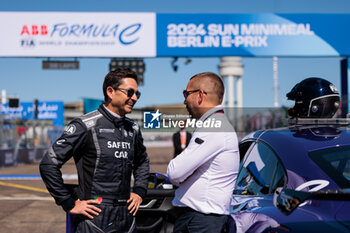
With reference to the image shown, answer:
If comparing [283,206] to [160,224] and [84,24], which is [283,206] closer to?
[160,224]

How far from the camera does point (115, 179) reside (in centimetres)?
270

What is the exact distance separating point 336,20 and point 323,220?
54.5 ft

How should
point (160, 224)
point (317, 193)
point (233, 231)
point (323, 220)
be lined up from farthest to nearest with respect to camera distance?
point (160, 224) < point (233, 231) < point (323, 220) < point (317, 193)

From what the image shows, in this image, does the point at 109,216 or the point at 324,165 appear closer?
the point at 324,165

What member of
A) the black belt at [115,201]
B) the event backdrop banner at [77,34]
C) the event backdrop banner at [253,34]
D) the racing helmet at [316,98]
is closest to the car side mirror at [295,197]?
the black belt at [115,201]

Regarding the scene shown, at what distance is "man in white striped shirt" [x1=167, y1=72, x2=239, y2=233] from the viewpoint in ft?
7.97

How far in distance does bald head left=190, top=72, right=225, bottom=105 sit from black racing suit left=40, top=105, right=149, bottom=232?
2.01 ft

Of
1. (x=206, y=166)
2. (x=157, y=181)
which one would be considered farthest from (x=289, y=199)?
(x=157, y=181)

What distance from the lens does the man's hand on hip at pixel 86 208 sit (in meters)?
2.58

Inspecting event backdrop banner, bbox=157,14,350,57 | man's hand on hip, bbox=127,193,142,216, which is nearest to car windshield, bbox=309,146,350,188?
man's hand on hip, bbox=127,193,142,216

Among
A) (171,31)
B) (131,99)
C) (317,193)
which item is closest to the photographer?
(317,193)

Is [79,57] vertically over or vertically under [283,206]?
over

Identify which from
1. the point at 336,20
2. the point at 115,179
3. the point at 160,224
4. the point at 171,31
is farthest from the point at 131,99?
the point at 336,20

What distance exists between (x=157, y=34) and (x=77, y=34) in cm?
314
